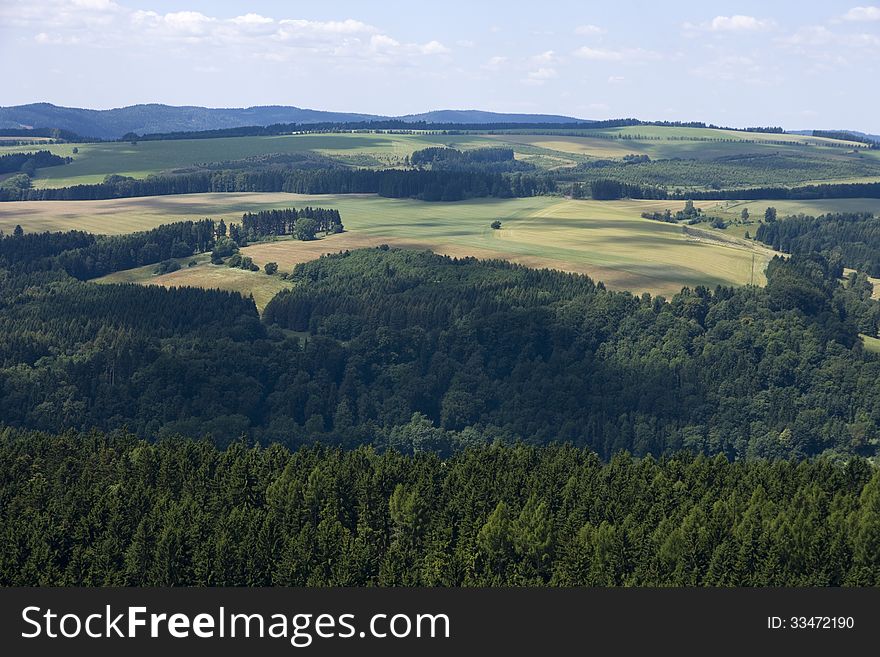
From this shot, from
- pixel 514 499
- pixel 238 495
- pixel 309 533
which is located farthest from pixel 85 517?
pixel 514 499

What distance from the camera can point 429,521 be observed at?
117 meters

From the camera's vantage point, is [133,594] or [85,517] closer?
[133,594]

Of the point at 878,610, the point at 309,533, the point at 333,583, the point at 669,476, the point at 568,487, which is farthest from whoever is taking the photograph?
the point at 669,476

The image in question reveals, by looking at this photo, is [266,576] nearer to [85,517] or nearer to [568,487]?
[85,517]

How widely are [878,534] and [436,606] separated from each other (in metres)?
48.4

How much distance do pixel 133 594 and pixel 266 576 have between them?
35056mm

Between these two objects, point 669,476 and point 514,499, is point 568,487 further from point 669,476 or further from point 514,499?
point 669,476

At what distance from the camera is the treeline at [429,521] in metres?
104

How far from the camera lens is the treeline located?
341 ft

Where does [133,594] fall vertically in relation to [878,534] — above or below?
above

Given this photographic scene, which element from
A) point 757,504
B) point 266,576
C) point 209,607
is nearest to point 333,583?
point 266,576

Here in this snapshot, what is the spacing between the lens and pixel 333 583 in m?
103

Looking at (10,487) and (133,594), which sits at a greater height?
(133,594)

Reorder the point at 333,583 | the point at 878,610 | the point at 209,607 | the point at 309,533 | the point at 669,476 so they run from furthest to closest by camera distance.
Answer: the point at 669,476 < the point at 309,533 < the point at 333,583 < the point at 878,610 < the point at 209,607
